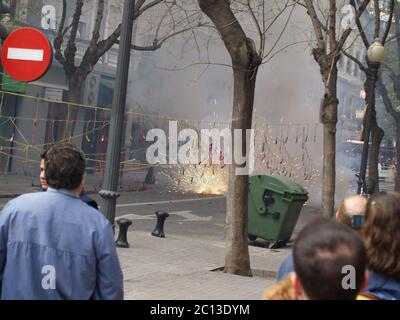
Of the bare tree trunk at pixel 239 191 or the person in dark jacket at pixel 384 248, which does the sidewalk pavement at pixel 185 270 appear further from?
the person in dark jacket at pixel 384 248

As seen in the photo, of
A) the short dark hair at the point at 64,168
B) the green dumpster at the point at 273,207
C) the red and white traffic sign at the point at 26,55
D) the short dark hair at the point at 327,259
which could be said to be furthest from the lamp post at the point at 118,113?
the green dumpster at the point at 273,207

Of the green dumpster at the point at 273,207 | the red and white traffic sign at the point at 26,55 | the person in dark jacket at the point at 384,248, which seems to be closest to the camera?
the person in dark jacket at the point at 384,248

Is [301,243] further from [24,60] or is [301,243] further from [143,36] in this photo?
[143,36]

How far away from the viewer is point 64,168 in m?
3.07

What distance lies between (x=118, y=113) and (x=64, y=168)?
11.6 feet

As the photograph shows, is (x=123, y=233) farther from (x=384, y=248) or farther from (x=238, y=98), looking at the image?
(x=384, y=248)

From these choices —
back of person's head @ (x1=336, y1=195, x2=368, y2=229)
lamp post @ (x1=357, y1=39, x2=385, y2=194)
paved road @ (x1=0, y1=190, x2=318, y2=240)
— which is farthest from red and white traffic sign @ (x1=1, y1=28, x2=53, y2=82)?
lamp post @ (x1=357, y1=39, x2=385, y2=194)

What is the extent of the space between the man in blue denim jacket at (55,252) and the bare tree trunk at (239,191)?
18.2 ft

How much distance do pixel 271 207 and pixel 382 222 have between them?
8.75 meters

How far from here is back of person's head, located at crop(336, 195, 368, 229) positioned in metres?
2.93

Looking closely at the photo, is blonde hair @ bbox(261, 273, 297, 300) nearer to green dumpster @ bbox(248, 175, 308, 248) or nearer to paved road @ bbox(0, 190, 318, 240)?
green dumpster @ bbox(248, 175, 308, 248)

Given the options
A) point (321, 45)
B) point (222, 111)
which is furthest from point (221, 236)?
point (222, 111)

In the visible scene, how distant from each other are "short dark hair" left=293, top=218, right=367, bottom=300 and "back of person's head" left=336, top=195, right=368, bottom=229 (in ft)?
2.98

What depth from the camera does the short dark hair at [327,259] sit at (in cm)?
196
